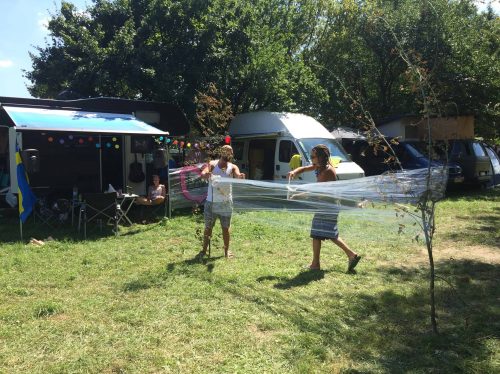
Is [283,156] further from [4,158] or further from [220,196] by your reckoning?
[4,158]

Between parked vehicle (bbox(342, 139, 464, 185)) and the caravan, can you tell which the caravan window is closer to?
the caravan

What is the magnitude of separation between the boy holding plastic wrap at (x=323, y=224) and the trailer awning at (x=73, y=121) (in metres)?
4.22

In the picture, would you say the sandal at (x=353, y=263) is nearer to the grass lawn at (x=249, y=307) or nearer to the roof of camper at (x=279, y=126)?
the grass lawn at (x=249, y=307)

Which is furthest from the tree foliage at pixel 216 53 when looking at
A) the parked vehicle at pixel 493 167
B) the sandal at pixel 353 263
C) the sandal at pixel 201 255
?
the sandal at pixel 353 263

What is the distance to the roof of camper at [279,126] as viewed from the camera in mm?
11727

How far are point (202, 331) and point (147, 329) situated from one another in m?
0.45

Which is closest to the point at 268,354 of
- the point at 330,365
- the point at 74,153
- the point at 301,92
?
the point at 330,365

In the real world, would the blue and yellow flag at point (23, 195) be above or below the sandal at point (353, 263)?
above

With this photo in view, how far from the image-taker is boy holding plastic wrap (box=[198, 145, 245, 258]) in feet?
19.5

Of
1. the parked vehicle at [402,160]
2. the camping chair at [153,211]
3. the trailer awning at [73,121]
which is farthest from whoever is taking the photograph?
the parked vehicle at [402,160]

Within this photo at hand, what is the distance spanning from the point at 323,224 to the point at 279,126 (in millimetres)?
6610

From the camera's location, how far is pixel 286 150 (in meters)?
11.6

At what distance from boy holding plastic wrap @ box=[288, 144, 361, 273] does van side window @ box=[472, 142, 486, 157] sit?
10301 millimetres

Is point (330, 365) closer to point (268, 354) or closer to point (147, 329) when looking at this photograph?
point (268, 354)
